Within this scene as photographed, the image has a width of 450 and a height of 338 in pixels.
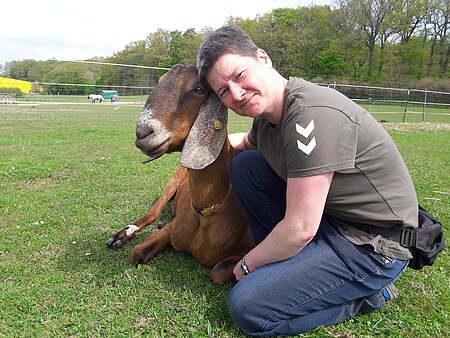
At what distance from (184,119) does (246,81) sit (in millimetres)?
551

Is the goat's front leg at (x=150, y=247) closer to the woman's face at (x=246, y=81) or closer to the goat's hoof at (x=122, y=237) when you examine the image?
the goat's hoof at (x=122, y=237)

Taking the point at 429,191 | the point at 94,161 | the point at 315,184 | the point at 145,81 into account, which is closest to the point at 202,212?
the point at 315,184

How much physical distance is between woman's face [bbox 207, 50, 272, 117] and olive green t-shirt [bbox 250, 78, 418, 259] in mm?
141

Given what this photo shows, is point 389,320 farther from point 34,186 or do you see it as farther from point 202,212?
point 34,186

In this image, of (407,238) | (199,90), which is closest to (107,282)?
(199,90)

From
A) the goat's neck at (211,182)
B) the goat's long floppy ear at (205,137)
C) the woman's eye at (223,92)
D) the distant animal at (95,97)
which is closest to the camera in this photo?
the woman's eye at (223,92)

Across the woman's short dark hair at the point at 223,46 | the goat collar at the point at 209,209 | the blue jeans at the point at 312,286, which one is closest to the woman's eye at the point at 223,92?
the woman's short dark hair at the point at 223,46

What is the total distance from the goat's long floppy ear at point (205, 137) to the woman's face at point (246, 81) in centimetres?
34

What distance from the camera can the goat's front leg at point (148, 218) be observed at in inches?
138

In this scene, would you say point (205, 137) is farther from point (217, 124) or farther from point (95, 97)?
point (95, 97)

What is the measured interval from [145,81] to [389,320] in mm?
23550

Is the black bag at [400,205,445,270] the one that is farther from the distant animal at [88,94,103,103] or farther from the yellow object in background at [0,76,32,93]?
the yellow object in background at [0,76,32,93]

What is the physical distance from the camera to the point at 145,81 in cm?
2438

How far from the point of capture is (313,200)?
78.5 inches
